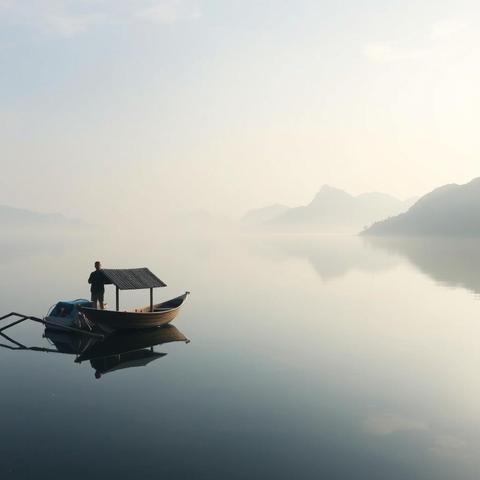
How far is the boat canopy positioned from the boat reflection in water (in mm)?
3546

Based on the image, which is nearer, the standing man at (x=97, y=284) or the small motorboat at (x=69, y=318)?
the small motorboat at (x=69, y=318)

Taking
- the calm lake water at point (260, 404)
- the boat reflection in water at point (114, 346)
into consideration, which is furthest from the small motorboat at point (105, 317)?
the calm lake water at point (260, 404)

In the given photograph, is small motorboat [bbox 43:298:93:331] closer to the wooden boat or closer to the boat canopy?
the wooden boat

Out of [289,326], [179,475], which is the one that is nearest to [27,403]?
[179,475]

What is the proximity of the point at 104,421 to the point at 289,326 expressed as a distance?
24.5m

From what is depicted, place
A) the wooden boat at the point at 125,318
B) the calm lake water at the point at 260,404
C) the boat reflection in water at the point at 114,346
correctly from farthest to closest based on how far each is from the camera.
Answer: the wooden boat at the point at 125,318 → the boat reflection in water at the point at 114,346 → the calm lake water at the point at 260,404

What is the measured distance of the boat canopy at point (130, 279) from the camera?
36188 mm

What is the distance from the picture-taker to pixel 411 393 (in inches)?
950

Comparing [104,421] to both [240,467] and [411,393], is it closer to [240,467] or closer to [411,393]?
[240,467]

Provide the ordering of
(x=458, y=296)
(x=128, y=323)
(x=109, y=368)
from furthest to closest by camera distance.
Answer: (x=458, y=296)
(x=128, y=323)
(x=109, y=368)

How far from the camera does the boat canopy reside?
3619 centimetres

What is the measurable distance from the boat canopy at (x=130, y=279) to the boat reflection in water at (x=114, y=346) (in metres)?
3.55

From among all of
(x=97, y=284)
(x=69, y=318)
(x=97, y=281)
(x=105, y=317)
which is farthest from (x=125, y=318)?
Result: (x=69, y=318)

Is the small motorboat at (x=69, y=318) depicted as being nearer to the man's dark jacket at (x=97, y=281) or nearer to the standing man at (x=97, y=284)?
the standing man at (x=97, y=284)
